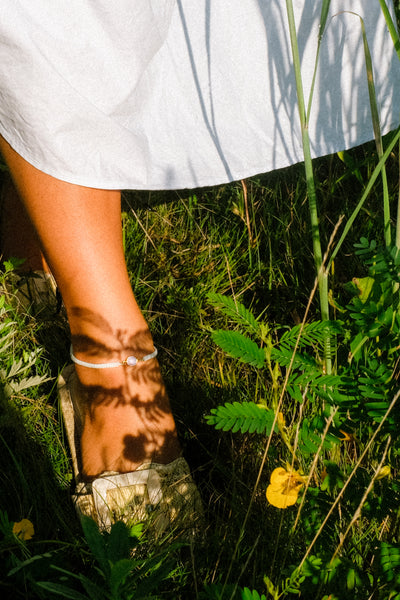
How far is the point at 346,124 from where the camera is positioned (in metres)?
1.26

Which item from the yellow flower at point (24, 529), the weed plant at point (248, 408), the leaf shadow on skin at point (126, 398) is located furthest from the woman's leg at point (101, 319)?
the yellow flower at point (24, 529)

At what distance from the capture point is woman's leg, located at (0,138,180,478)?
1092 mm

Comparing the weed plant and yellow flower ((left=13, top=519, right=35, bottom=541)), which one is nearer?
the weed plant

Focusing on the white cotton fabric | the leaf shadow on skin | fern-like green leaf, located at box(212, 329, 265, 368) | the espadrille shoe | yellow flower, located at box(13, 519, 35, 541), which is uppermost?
the white cotton fabric

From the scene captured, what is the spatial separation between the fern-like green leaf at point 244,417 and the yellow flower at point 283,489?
0.09m

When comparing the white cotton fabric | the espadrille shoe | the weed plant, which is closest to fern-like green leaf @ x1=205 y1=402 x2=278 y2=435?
the weed plant

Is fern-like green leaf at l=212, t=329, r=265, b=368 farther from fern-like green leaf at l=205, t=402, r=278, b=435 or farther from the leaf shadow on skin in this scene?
the leaf shadow on skin

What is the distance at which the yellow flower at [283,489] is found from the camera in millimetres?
883

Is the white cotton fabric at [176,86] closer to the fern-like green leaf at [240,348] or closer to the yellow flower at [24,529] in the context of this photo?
the fern-like green leaf at [240,348]

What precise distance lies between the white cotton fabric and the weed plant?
193mm

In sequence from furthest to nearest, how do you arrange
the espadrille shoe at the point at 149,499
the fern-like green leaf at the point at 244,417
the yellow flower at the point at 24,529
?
the espadrille shoe at the point at 149,499 → the yellow flower at the point at 24,529 → the fern-like green leaf at the point at 244,417

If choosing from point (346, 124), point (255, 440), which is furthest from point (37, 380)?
point (346, 124)

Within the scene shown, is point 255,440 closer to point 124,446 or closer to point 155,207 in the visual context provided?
point 124,446

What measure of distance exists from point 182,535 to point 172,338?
2.04 ft
